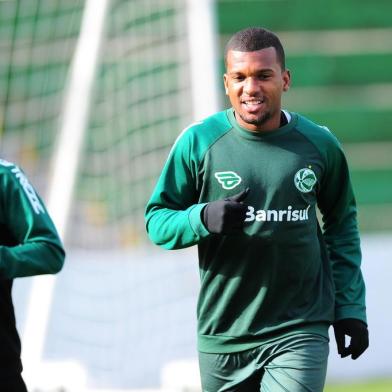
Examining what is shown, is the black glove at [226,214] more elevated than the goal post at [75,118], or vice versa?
the goal post at [75,118]

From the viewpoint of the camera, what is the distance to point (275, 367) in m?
4.62

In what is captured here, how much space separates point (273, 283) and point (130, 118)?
17.4ft

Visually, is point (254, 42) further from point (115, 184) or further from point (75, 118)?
point (115, 184)

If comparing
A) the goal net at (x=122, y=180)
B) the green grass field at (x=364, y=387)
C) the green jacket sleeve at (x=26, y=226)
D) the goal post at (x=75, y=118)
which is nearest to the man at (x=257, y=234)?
the green jacket sleeve at (x=26, y=226)

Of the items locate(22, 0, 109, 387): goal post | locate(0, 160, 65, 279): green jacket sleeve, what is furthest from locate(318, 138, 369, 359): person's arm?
locate(22, 0, 109, 387): goal post

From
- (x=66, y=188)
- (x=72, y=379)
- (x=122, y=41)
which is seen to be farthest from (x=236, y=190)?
(x=122, y=41)

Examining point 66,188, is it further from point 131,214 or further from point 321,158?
point 321,158

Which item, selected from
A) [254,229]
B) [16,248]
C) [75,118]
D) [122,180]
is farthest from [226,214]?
[122,180]

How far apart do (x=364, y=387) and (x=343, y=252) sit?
5132 mm

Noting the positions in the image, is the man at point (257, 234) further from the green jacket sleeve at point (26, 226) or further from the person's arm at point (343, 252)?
the green jacket sleeve at point (26, 226)

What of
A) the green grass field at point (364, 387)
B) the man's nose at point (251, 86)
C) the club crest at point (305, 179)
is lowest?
the green grass field at point (364, 387)

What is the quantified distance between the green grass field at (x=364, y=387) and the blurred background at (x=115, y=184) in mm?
40

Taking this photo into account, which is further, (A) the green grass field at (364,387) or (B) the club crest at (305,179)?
(A) the green grass field at (364,387)

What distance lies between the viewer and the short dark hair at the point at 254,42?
4.62 meters
